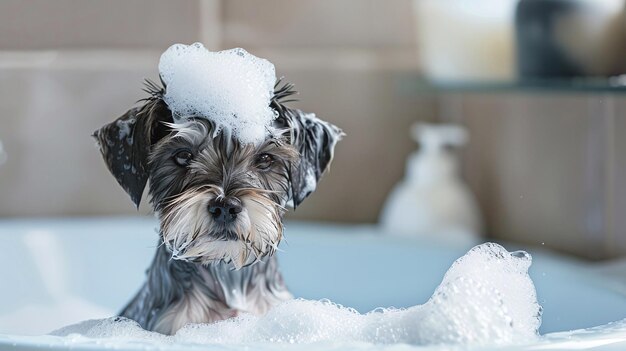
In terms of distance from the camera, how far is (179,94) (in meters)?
0.78

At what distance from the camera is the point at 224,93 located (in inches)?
30.7

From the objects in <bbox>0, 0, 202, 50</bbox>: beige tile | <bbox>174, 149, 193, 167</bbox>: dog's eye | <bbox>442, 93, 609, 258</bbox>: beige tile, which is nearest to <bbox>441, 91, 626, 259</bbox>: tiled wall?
<bbox>442, 93, 609, 258</bbox>: beige tile

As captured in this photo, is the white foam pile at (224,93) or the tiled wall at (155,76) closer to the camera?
the white foam pile at (224,93)

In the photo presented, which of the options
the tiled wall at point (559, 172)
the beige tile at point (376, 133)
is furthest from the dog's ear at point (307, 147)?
the beige tile at point (376, 133)

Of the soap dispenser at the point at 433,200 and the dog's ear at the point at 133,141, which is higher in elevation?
the dog's ear at the point at 133,141

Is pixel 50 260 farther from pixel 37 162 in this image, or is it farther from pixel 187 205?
pixel 187 205

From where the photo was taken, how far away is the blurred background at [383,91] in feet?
4.13

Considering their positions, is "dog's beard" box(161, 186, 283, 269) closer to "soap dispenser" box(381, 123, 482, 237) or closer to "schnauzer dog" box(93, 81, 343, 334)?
"schnauzer dog" box(93, 81, 343, 334)

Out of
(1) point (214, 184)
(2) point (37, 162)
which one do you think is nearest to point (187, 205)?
(1) point (214, 184)

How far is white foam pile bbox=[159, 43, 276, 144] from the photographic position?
77 centimetres

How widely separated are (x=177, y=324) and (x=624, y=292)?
550 mm

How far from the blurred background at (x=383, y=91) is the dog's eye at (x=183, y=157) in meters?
0.09

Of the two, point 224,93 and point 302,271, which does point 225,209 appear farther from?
point 302,271

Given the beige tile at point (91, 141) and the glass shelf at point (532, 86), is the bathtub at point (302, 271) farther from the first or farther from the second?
A: the glass shelf at point (532, 86)
